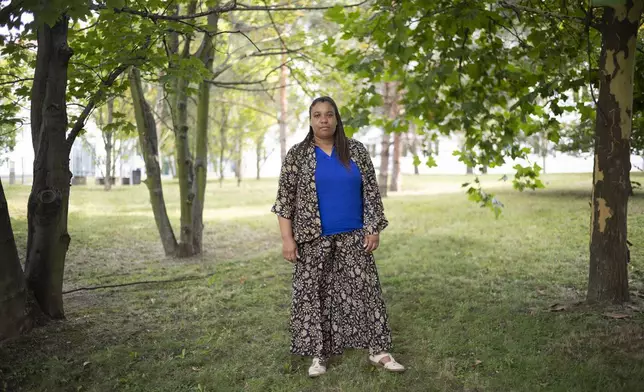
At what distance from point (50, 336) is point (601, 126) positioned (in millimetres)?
5052

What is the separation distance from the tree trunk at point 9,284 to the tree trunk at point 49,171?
0.40 metres

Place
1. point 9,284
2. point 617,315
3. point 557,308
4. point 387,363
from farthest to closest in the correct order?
point 557,308 < point 617,315 < point 9,284 < point 387,363

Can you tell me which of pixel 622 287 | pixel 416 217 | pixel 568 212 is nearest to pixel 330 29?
pixel 416 217

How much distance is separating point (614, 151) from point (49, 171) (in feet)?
16.1

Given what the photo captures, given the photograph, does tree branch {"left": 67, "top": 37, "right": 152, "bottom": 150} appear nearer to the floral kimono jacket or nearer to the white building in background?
the floral kimono jacket

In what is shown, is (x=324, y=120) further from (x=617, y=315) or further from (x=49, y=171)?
(x=617, y=315)

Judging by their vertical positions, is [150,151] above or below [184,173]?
above

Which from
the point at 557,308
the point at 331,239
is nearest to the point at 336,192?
the point at 331,239

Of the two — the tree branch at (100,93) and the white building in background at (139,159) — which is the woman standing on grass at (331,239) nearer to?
the tree branch at (100,93)

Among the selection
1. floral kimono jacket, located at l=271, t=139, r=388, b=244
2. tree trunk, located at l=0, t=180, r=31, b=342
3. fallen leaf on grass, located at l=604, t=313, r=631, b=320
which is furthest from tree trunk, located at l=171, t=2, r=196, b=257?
fallen leaf on grass, located at l=604, t=313, r=631, b=320

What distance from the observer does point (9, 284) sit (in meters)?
4.25

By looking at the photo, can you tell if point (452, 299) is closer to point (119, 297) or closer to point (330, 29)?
point (119, 297)

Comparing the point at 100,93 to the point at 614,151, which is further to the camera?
the point at 100,93

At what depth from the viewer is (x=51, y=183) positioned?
185 inches
